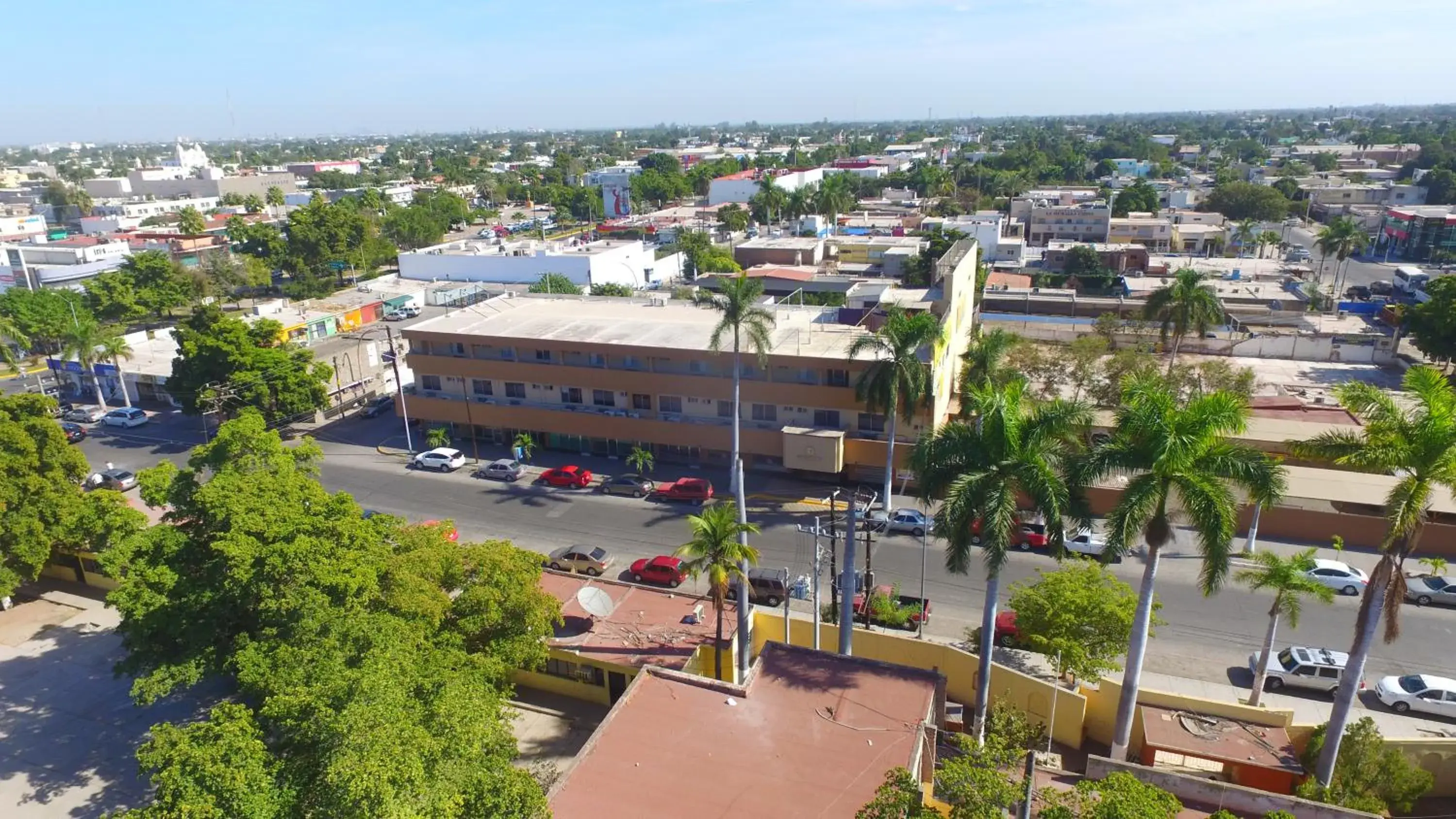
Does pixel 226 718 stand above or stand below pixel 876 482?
above

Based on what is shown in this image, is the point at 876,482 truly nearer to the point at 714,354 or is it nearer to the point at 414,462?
the point at 714,354

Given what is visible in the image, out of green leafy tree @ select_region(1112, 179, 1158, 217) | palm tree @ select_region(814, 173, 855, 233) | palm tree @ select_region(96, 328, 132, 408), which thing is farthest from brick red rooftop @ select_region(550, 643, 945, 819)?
green leafy tree @ select_region(1112, 179, 1158, 217)

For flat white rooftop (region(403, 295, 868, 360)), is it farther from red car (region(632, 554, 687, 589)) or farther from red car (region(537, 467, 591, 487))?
red car (region(632, 554, 687, 589))

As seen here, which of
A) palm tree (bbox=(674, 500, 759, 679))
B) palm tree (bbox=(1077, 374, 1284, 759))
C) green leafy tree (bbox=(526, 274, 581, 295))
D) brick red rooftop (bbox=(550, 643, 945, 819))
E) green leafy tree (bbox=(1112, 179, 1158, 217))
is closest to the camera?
palm tree (bbox=(1077, 374, 1284, 759))

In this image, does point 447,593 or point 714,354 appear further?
point 714,354

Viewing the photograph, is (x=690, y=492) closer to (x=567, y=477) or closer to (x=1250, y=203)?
(x=567, y=477)

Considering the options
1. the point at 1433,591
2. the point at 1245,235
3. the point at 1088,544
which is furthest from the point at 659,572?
the point at 1245,235

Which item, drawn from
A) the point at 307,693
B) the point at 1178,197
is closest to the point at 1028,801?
the point at 307,693
